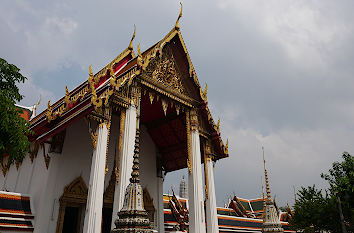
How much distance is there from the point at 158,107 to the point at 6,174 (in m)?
6.11

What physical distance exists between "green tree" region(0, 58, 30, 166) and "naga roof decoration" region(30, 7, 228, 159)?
5.44ft

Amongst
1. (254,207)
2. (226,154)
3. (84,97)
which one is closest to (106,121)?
(84,97)

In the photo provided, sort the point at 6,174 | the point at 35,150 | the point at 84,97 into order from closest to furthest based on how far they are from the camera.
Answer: the point at 84,97 < the point at 35,150 < the point at 6,174

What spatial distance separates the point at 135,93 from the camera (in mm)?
8305

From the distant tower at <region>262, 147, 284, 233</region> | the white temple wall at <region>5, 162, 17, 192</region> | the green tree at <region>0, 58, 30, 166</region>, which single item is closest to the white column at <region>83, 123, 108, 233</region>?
the green tree at <region>0, 58, 30, 166</region>

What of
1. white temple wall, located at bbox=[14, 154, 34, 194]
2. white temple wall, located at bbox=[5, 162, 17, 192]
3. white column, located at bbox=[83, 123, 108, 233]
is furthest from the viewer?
white temple wall, located at bbox=[5, 162, 17, 192]

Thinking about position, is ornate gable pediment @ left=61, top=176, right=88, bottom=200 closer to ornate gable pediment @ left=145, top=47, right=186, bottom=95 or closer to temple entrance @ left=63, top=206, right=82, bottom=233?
temple entrance @ left=63, top=206, right=82, bottom=233

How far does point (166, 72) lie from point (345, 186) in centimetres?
869

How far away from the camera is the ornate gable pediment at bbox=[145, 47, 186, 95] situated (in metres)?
9.13

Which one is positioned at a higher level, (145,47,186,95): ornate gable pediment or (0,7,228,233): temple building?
(145,47,186,95): ornate gable pediment

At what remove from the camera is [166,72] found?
9633mm

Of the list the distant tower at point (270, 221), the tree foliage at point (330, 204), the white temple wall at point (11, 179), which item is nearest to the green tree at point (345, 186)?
the tree foliage at point (330, 204)

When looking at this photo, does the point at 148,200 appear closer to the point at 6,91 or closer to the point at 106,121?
the point at 106,121

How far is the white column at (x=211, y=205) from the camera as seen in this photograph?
9.34m
